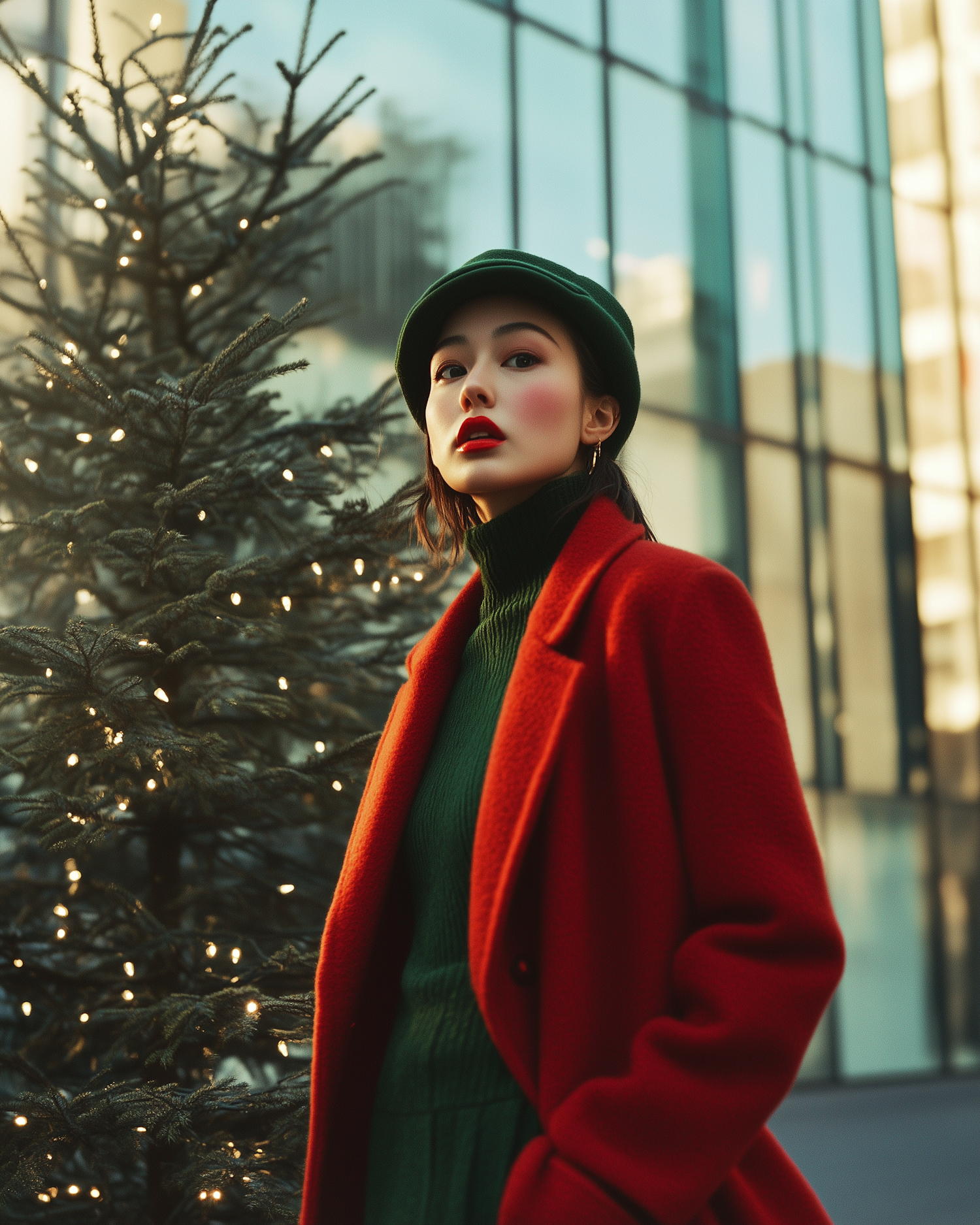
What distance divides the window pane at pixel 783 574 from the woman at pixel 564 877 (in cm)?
711

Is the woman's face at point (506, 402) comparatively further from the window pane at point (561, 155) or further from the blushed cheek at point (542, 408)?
the window pane at point (561, 155)

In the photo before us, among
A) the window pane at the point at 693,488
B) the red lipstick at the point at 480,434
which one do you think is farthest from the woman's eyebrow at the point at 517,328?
the window pane at the point at 693,488

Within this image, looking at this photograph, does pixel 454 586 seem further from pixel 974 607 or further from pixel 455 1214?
pixel 974 607

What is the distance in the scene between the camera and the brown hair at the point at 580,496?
64.6 inches

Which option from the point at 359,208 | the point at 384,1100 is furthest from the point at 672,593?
the point at 359,208

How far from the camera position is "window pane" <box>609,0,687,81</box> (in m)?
8.46

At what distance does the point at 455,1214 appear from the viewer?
1.28m

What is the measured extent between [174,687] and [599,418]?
79.3 inches

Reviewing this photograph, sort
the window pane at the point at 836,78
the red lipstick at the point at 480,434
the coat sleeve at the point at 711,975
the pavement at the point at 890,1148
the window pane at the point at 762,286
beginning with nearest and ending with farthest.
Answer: the coat sleeve at the point at 711,975
the red lipstick at the point at 480,434
the pavement at the point at 890,1148
the window pane at the point at 762,286
the window pane at the point at 836,78

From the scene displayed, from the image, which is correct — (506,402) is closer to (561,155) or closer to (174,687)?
(174,687)

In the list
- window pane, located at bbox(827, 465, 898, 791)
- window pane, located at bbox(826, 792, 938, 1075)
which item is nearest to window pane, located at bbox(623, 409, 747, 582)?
window pane, located at bbox(827, 465, 898, 791)

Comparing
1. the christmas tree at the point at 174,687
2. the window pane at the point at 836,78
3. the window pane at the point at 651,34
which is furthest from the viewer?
the window pane at the point at 836,78

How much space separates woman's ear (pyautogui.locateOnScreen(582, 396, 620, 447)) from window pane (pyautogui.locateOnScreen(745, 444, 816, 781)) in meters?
6.98

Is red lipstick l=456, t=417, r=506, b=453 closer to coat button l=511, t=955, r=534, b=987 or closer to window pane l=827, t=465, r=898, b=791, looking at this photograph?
coat button l=511, t=955, r=534, b=987
